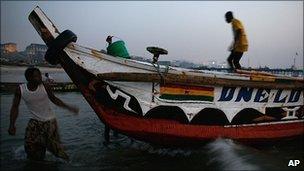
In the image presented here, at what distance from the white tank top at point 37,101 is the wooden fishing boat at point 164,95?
2.45ft

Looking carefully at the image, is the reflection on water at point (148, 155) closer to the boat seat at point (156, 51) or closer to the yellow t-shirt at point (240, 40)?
the boat seat at point (156, 51)

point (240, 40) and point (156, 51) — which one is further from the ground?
point (240, 40)

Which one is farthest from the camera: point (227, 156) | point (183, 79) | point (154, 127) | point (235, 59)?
point (235, 59)

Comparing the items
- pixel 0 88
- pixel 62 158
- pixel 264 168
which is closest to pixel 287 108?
pixel 264 168

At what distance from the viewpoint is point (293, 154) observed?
21.2 ft

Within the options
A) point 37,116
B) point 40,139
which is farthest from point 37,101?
point 40,139

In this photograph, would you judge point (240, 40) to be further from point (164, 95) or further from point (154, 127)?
point (154, 127)

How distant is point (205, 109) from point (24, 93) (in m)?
3.22

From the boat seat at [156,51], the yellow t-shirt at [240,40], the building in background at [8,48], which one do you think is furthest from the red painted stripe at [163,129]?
the building in background at [8,48]

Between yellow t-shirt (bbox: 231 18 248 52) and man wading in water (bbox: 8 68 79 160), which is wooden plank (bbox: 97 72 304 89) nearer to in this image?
man wading in water (bbox: 8 68 79 160)

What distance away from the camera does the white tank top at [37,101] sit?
4559 millimetres

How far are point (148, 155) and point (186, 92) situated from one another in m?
1.51

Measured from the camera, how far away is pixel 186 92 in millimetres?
5684

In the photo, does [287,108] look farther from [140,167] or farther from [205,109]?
[140,167]
